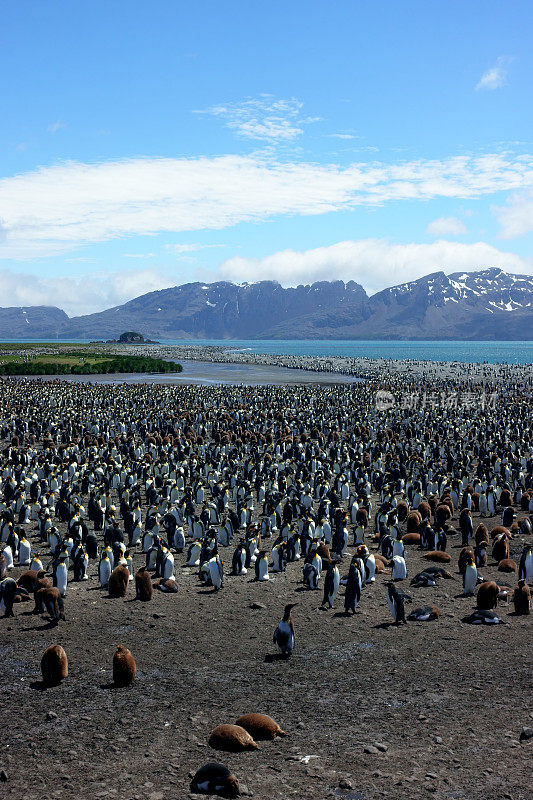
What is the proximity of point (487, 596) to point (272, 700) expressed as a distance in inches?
255

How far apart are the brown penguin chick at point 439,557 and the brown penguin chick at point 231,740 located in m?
11.0

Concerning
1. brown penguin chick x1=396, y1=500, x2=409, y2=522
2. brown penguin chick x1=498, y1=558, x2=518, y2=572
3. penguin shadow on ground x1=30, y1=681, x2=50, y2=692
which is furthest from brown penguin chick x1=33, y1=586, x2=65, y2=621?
brown penguin chick x1=396, y1=500, x2=409, y2=522

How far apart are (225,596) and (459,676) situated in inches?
243

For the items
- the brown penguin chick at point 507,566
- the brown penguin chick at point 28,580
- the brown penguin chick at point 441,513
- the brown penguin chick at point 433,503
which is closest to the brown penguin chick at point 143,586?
the brown penguin chick at point 28,580

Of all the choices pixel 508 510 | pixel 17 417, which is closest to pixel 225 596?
pixel 508 510

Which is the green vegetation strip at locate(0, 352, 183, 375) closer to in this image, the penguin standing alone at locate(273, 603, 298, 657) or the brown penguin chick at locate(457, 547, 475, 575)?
the brown penguin chick at locate(457, 547, 475, 575)

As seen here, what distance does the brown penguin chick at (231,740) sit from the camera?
952 centimetres

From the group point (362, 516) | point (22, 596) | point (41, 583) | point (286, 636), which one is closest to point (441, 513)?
point (362, 516)

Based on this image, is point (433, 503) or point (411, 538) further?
point (433, 503)

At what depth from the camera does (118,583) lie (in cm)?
1603

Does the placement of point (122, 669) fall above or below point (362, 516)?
below

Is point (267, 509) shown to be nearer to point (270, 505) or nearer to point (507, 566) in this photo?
point (270, 505)

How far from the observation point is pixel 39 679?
1178cm

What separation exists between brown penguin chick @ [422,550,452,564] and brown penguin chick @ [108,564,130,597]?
28.9ft
